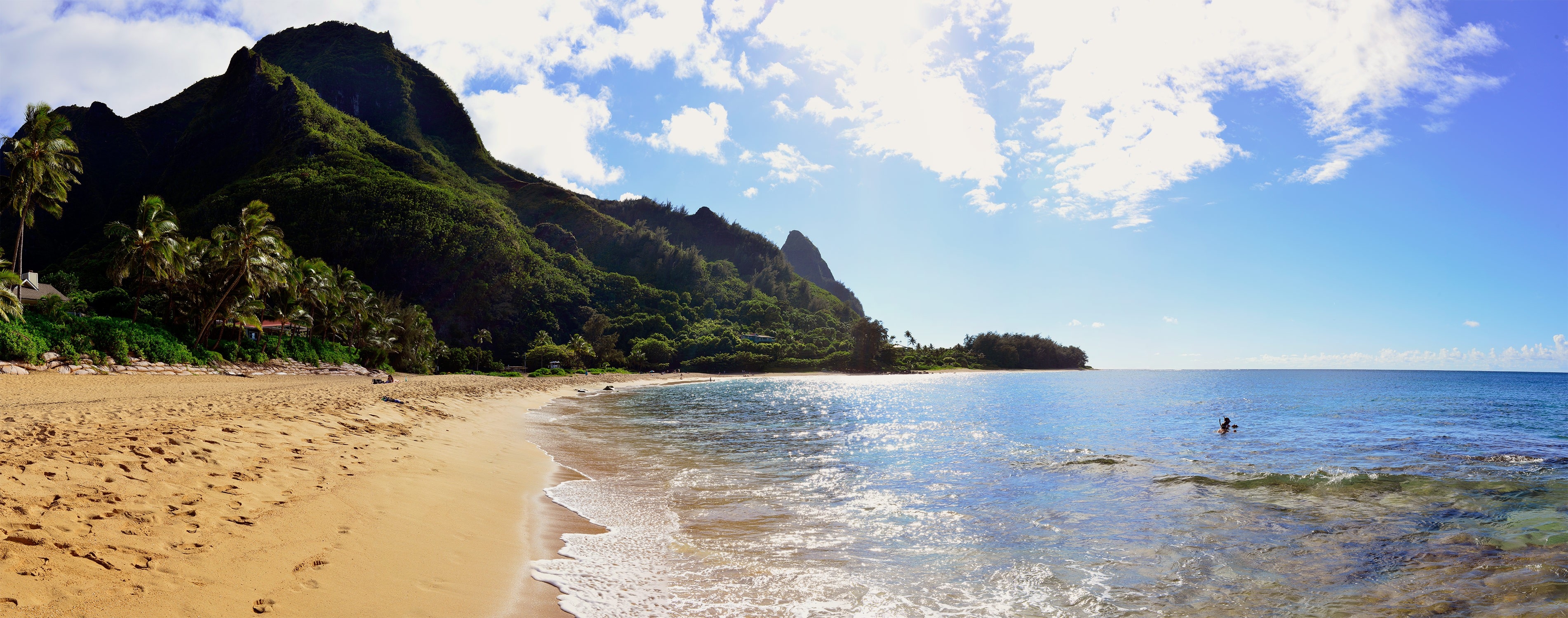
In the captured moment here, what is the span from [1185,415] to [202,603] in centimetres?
4306

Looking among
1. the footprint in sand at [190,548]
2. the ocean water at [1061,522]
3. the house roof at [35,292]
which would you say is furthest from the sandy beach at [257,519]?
the house roof at [35,292]

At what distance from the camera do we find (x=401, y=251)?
410 ft

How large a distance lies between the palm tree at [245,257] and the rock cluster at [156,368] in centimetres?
355

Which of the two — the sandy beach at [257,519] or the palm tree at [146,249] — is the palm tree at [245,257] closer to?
the palm tree at [146,249]

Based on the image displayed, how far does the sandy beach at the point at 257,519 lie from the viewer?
4.77 m

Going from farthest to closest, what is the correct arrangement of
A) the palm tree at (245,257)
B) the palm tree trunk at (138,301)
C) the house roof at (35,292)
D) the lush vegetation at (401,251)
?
the lush vegetation at (401,251), the house roof at (35,292), the palm tree at (245,257), the palm tree trunk at (138,301)

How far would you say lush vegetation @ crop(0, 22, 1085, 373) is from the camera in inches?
3031

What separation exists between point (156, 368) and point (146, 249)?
28.2ft

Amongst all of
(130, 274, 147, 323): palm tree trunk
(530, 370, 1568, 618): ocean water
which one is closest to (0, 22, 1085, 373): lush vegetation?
(130, 274, 147, 323): palm tree trunk

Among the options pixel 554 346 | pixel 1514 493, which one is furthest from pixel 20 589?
pixel 554 346

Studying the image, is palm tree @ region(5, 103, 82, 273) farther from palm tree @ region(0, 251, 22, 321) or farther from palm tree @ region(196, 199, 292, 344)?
palm tree @ region(0, 251, 22, 321)

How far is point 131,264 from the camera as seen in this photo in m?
36.9

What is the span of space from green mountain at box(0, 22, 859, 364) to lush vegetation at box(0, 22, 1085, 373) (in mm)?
477

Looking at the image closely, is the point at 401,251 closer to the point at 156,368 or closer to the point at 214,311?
the point at 214,311
